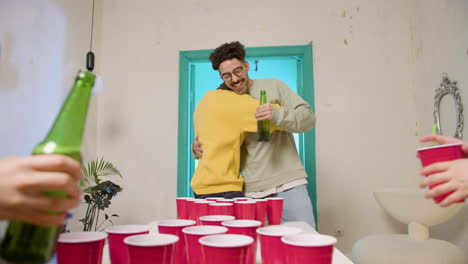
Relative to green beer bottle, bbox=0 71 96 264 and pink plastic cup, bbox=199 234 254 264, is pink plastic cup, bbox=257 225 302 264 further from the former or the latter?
green beer bottle, bbox=0 71 96 264

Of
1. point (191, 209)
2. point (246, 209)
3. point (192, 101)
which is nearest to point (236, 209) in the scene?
point (246, 209)

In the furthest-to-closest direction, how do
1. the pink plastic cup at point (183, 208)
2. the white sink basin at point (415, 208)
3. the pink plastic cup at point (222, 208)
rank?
the white sink basin at point (415, 208), the pink plastic cup at point (183, 208), the pink plastic cup at point (222, 208)

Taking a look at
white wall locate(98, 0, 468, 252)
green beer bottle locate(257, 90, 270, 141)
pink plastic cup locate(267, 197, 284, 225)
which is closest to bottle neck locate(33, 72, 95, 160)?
pink plastic cup locate(267, 197, 284, 225)

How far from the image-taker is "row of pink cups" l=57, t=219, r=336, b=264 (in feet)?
1.80

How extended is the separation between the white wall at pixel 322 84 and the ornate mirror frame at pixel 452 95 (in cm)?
13

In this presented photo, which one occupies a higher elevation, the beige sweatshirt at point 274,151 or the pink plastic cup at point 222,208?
the beige sweatshirt at point 274,151

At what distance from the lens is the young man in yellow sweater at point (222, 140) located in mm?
1468

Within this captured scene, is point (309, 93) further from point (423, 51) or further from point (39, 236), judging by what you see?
point (39, 236)

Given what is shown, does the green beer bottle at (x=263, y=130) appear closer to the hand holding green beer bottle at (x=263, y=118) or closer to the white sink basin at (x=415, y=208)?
the hand holding green beer bottle at (x=263, y=118)

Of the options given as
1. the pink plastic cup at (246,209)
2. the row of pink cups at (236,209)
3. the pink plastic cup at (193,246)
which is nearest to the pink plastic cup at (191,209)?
the row of pink cups at (236,209)

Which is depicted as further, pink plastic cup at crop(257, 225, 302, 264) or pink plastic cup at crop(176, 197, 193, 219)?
pink plastic cup at crop(176, 197, 193, 219)

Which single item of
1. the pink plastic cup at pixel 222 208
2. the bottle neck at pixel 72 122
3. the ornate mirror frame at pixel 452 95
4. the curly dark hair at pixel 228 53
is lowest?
the pink plastic cup at pixel 222 208

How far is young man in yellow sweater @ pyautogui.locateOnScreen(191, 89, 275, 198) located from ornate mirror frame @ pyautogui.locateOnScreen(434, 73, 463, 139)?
1.47 metres

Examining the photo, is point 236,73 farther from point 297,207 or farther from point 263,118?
point 297,207
